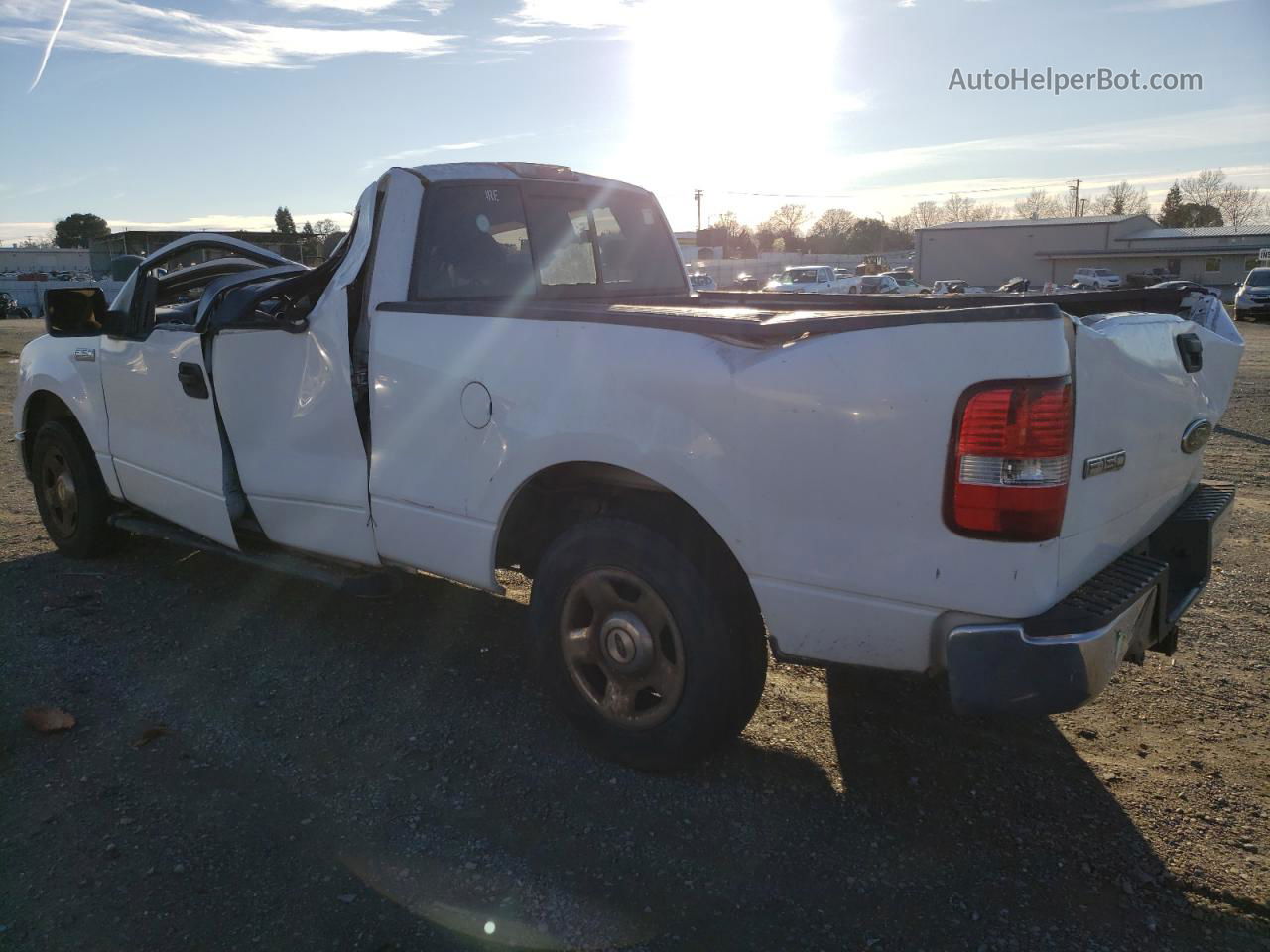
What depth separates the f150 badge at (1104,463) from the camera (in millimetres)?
2617

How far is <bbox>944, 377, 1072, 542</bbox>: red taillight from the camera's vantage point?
245 cm

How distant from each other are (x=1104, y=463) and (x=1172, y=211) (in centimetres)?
10117

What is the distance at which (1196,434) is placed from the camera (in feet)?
11.1

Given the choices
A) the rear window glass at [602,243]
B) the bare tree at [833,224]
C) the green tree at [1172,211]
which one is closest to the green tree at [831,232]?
the bare tree at [833,224]

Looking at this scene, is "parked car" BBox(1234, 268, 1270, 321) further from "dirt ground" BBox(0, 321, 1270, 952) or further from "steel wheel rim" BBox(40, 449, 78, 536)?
"steel wheel rim" BBox(40, 449, 78, 536)

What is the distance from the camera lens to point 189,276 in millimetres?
5629

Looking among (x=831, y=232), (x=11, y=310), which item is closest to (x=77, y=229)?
(x=11, y=310)

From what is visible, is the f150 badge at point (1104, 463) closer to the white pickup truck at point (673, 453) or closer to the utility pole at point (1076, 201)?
the white pickup truck at point (673, 453)

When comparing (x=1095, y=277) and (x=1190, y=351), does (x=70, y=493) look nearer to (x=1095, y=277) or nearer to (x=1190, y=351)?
(x=1190, y=351)

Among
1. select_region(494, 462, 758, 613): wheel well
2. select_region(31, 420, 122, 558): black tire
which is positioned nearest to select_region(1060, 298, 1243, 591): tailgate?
select_region(494, 462, 758, 613): wheel well

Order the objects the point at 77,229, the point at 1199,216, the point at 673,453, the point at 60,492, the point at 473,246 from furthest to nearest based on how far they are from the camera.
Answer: the point at 77,229 → the point at 1199,216 → the point at 60,492 → the point at 473,246 → the point at 673,453

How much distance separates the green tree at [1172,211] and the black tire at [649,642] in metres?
98.3

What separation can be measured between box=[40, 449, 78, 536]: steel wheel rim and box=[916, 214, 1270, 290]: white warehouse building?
69831mm

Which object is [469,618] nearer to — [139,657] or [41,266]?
[139,657]
